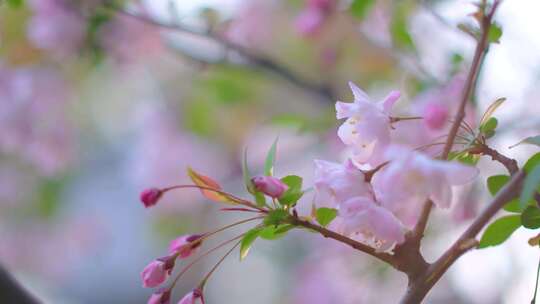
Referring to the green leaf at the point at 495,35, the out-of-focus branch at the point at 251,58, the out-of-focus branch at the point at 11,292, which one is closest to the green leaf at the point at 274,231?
the green leaf at the point at 495,35

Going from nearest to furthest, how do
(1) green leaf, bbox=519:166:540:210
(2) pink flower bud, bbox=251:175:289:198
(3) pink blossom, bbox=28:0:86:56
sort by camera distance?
1. (1) green leaf, bbox=519:166:540:210
2. (2) pink flower bud, bbox=251:175:289:198
3. (3) pink blossom, bbox=28:0:86:56

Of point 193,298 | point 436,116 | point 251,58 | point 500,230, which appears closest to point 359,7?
point 436,116

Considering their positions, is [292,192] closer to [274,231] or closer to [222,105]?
[274,231]

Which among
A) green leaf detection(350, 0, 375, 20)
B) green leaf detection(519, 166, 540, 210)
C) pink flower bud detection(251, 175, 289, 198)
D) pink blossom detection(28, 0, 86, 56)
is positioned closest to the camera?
green leaf detection(519, 166, 540, 210)

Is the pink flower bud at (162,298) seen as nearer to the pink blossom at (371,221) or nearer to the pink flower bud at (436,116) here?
the pink blossom at (371,221)

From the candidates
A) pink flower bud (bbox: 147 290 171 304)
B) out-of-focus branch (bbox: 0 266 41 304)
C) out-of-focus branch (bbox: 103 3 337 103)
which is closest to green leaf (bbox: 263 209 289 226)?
pink flower bud (bbox: 147 290 171 304)

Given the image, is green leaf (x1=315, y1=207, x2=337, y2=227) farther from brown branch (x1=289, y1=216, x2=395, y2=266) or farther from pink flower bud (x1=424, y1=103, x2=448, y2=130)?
pink flower bud (x1=424, y1=103, x2=448, y2=130)

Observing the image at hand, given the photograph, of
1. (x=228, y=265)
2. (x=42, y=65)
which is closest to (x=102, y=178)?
(x=228, y=265)
